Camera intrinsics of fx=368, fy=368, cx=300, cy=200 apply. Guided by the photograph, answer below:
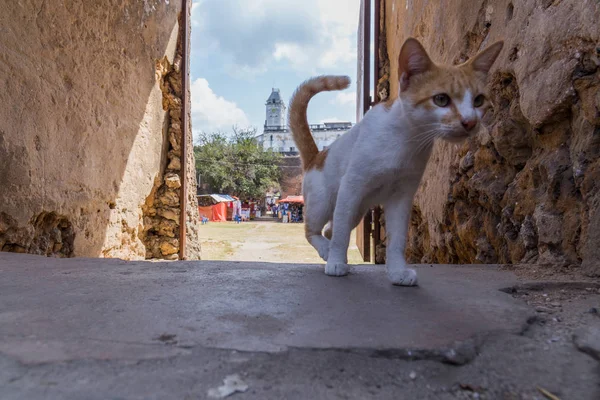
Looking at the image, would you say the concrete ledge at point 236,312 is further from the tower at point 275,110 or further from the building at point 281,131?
the tower at point 275,110

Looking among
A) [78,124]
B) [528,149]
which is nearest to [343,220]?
[528,149]

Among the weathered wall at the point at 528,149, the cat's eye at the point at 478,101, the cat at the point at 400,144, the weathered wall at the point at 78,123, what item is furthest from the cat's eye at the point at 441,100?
the weathered wall at the point at 78,123

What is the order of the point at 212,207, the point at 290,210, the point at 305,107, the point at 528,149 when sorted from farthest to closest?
1. the point at 290,210
2. the point at 212,207
3. the point at 305,107
4. the point at 528,149

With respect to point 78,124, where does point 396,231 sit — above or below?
below

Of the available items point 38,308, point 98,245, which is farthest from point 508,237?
point 98,245

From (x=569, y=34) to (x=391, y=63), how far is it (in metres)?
3.75

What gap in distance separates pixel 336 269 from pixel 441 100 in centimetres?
87

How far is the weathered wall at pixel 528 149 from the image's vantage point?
149cm

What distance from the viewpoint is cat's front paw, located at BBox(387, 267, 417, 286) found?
1.54 meters

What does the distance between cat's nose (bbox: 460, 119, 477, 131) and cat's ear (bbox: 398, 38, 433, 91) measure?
12.4 inches

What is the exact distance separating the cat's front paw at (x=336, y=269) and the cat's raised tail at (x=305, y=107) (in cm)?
74

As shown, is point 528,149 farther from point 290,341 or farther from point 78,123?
point 78,123

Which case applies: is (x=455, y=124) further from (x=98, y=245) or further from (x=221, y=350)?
(x=98, y=245)

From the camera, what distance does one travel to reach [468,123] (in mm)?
1352
